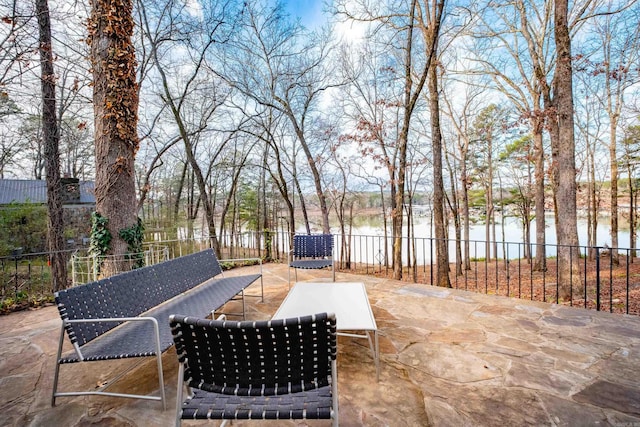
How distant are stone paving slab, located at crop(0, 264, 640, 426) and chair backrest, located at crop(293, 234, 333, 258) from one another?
5.38ft

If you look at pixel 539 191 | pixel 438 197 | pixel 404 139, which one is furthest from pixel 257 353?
pixel 539 191

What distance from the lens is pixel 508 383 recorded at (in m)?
1.89

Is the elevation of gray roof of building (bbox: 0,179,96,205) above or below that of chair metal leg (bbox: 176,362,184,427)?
above

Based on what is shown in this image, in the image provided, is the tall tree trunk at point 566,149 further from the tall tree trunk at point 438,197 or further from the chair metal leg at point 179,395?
the chair metal leg at point 179,395

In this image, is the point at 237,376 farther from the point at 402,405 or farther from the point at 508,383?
the point at 508,383

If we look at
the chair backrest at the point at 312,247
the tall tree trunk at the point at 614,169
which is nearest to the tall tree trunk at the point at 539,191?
the tall tree trunk at the point at 614,169

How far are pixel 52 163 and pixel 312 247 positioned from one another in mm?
5345

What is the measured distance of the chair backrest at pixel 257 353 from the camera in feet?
3.68

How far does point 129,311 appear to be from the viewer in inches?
83.7

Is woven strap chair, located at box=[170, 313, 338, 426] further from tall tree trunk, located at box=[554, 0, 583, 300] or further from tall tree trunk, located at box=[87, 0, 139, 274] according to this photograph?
tall tree trunk, located at box=[554, 0, 583, 300]

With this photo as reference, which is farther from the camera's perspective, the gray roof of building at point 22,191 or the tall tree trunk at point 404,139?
the gray roof of building at point 22,191

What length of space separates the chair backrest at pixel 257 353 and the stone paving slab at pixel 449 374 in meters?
0.59

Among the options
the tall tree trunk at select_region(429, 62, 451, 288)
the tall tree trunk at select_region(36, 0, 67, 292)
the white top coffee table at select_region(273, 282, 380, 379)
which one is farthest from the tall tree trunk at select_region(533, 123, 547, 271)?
the tall tree trunk at select_region(36, 0, 67, 292)

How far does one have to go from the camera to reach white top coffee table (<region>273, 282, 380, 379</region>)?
2.05 m
